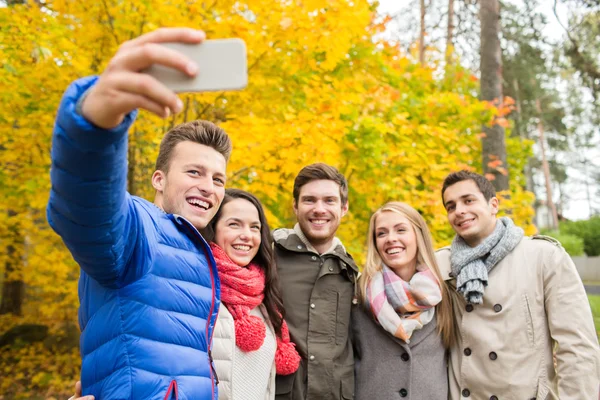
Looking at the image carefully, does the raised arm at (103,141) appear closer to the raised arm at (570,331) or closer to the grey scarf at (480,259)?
the grey scarf at (480,259)

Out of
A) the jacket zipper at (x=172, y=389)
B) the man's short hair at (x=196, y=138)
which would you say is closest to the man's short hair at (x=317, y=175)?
the man's short hair at (x=196, y=138)

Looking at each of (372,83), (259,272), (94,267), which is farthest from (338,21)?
(94,267)

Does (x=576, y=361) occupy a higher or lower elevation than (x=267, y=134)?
lower

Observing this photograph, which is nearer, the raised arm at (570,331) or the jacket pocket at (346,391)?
the raised arm at (570,331)

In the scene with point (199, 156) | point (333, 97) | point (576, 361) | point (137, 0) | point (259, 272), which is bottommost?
point (576, 361)

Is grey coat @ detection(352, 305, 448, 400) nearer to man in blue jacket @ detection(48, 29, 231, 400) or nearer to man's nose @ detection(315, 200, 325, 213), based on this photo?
man's nose @ detection(315, 200, 325, 213)

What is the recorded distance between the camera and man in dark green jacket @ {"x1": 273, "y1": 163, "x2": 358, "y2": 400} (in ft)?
8.59

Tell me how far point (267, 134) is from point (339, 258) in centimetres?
173

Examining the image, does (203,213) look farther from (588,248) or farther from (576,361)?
(588,248)

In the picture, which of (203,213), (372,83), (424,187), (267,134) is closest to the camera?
(203,213)

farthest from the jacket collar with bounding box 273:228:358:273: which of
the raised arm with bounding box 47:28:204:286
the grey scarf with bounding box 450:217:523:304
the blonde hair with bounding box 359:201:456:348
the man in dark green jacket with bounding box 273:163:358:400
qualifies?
the raised arm with bounding box 47:28:204:286

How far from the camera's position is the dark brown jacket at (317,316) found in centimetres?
261

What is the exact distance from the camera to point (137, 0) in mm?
3852

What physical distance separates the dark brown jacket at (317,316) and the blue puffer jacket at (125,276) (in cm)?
113
